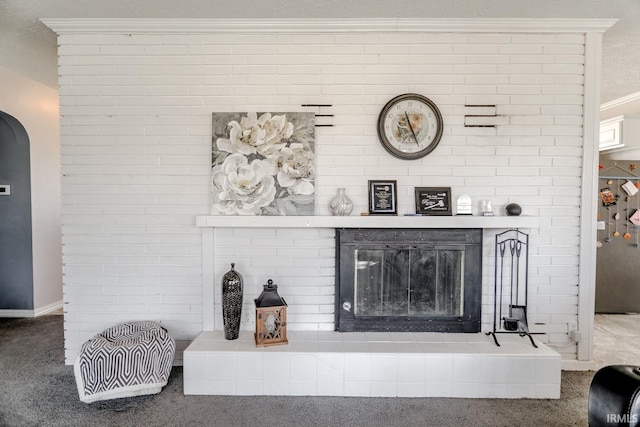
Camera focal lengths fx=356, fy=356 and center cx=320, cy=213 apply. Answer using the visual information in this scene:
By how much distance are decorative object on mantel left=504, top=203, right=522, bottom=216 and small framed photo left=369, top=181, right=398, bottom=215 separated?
85 cm

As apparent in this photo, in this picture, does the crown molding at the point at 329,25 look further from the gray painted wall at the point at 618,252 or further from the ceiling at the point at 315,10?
the gray painted wall at the point at 618,252

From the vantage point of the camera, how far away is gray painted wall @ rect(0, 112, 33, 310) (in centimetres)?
404

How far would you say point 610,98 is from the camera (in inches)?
165

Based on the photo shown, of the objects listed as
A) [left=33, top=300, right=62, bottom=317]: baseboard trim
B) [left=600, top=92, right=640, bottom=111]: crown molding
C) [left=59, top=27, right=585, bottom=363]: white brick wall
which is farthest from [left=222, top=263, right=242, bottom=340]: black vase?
[left=600, top=92, right=640, bottom=111]: crown molding

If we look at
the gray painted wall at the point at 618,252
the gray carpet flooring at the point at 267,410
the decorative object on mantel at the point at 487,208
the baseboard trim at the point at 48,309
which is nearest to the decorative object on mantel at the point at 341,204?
the decorative object on mantel at the point at 487,208

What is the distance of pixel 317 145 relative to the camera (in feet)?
9.13

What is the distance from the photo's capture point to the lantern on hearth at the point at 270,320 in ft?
8.14

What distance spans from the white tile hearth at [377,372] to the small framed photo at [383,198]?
3.27 ft

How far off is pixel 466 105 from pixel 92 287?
10.7 ft

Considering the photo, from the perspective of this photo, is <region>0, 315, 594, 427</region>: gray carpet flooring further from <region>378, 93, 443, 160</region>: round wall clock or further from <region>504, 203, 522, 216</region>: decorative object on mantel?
<region>378, 93, 443, 160</region>: round wall clock

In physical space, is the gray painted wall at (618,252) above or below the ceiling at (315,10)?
below

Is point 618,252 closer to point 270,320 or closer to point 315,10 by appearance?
point 270,320
